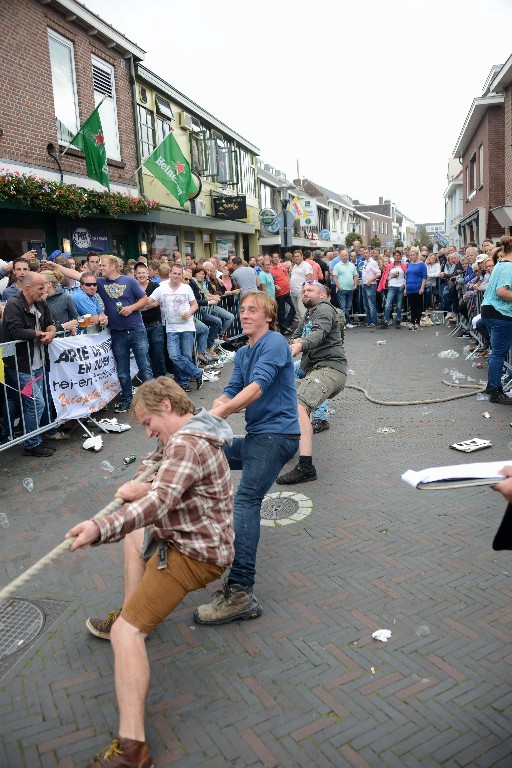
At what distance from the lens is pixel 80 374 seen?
719 centimetres

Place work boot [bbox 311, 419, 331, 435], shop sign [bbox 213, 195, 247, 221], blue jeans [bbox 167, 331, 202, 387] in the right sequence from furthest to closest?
1. shop sign [bbox 213, 195, 247, 221]
2. blue jeans [bbox 167, 331, 202, 387]
3. work boot [bbox 311, 419, 331, 435]

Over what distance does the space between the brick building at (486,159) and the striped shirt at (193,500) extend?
19.7 metres

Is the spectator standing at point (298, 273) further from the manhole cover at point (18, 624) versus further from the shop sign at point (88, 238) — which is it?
the manhole cover at point (18, 624)

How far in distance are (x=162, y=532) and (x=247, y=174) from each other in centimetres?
3044

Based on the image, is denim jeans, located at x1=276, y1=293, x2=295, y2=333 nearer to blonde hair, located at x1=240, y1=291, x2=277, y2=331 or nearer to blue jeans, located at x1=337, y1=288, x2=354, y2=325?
blue jeans, located at x1=337, y1=288, x2=354, y2=325

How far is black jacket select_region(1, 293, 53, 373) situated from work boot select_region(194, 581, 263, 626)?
12.8ft

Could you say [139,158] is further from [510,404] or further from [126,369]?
[510,404]

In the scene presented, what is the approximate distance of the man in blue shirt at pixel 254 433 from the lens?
347cm

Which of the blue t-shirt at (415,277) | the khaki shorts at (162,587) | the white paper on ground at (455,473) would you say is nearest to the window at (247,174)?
the blue t-shirt at (415,277)

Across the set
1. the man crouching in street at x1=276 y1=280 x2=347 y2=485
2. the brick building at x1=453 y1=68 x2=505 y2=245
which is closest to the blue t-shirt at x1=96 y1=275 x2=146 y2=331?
the man crouching in street at x1=276 y1=280 x2=347 y2=485

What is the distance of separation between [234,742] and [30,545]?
2541mm

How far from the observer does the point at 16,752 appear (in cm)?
254

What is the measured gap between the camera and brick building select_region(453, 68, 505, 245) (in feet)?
70.1

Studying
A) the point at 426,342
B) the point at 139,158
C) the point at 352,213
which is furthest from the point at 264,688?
the point at 352,213
